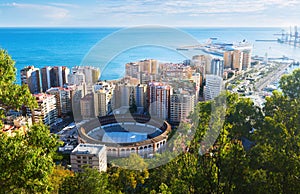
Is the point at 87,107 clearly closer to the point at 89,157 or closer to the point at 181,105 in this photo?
the point at 89,157

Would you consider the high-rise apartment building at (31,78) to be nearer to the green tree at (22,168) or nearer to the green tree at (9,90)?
the green tree at (9,90)

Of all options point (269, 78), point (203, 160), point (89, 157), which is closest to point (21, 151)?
point (203, 160)

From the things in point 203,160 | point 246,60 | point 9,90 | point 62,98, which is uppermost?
point 9,90

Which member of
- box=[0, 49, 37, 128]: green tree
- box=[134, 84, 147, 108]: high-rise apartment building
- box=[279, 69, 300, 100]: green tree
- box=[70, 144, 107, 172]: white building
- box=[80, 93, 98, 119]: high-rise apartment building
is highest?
box=[0, 49, 37, 128]: green tree

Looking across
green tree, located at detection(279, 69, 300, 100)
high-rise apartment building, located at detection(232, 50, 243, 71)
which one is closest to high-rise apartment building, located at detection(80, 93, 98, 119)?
green tree, located at detection(279, 69, 300, 100)

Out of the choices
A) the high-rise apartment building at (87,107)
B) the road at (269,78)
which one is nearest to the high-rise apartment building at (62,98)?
the high-rise apartment building at (87,107)

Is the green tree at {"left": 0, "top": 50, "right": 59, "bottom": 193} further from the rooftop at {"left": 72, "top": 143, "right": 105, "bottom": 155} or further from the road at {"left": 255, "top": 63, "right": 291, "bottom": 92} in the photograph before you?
the road at {"left": 255, "top": 63, "right": 291, "bottom": 92}
